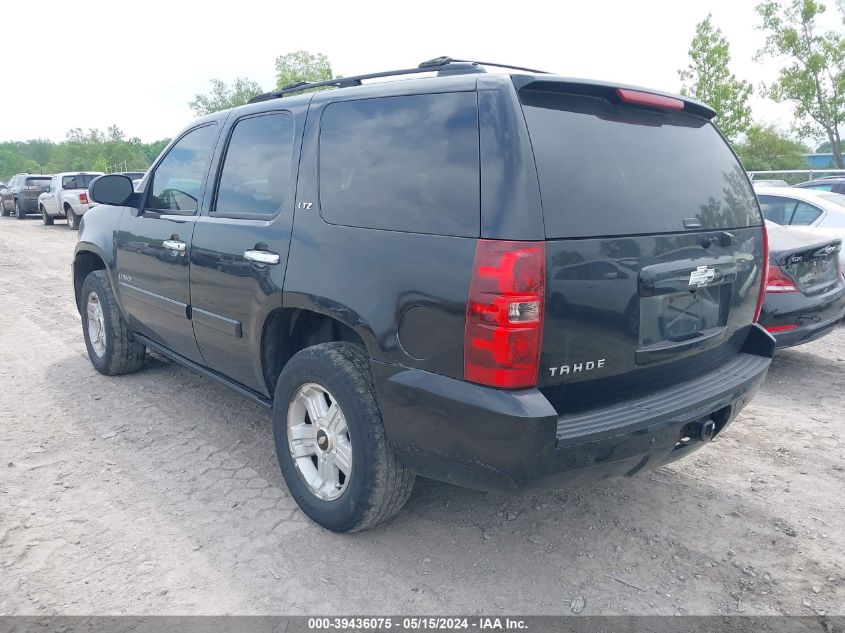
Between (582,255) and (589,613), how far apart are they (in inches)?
54.1

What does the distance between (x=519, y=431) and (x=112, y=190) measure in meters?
3.53

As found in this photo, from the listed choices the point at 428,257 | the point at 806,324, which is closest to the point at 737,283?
Result: the point at 428,257

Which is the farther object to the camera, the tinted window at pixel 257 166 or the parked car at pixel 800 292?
the parked car at pixel 800 292

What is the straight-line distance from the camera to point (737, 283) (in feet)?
9.72

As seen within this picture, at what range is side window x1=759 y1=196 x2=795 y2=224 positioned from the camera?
7105mm

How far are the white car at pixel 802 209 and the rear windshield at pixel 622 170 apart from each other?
4.58m

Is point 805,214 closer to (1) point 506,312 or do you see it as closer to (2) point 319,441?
(1) point 506,312

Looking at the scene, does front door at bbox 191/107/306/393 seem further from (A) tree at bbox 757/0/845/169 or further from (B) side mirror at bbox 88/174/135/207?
(A) tree at bbox 757/0/845/169

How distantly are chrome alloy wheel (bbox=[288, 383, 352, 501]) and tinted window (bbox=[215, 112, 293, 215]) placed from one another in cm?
97

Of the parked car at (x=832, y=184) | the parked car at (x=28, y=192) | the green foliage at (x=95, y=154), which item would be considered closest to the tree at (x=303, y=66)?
the parked car at (x=28, y=192)

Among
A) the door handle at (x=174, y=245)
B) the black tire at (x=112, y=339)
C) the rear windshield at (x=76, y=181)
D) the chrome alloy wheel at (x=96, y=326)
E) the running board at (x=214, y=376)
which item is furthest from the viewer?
the rear windshield at (x=76, y=181)

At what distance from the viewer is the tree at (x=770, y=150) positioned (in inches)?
1233

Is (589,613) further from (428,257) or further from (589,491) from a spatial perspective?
(428,257)

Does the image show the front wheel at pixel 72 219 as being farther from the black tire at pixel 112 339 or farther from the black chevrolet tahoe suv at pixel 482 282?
the black chevrolet tahoe suv at pixel 482 282
